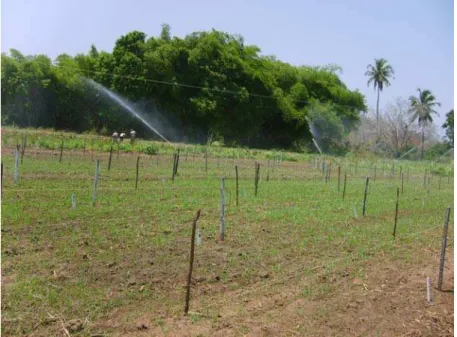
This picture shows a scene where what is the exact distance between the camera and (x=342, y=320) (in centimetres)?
486

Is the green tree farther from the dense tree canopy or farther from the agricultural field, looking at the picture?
the agricultural field

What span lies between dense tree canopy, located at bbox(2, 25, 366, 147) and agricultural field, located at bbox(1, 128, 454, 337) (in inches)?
883

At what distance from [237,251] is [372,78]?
55851 millimetres

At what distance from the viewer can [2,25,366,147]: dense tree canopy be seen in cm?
3312

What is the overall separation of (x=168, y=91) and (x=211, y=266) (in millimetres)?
32098

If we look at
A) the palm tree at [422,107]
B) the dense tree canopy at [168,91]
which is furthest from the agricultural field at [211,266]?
the palm tree at [422,107]

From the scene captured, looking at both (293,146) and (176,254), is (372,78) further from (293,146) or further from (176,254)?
(176,254)

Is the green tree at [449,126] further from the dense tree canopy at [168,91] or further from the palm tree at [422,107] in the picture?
the dense tree canopy at [168,91]

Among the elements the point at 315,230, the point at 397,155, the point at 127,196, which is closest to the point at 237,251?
the point at 315,230

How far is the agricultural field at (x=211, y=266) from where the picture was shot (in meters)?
4.65

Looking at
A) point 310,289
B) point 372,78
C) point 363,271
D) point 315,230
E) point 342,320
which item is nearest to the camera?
point 342,320

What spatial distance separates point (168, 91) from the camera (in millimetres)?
37344

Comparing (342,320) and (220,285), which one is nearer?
(342,320)

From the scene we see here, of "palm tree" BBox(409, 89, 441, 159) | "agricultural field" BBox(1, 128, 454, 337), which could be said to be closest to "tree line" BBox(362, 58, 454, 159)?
"palm tree" BBox(409, 89, 441, 159)
